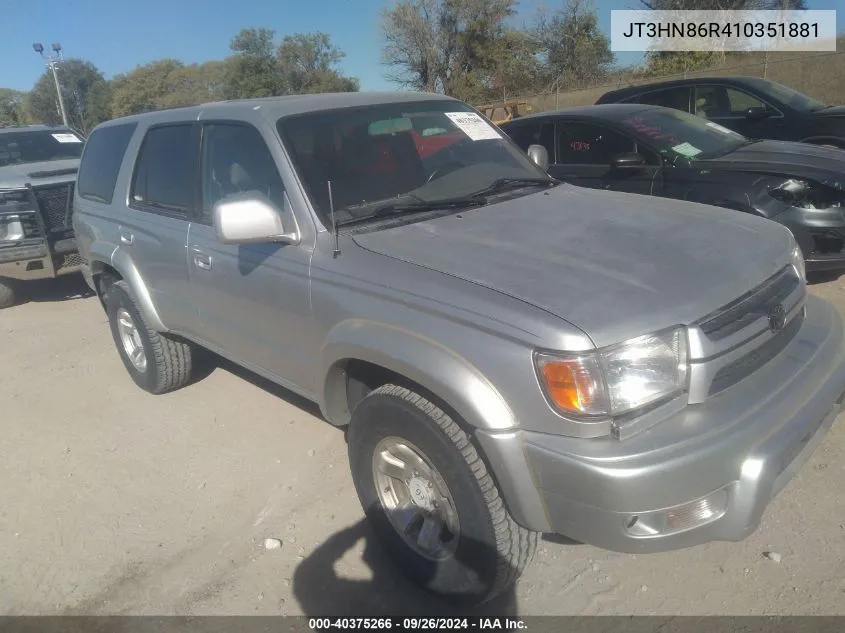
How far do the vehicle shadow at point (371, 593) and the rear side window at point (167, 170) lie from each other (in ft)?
6.78

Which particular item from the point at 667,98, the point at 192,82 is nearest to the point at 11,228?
the point at 667,98

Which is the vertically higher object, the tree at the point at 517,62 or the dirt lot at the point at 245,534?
the tree at the point at 517,62

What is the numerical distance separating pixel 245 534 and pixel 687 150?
15.8ft

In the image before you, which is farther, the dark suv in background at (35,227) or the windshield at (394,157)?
the dark suv in background at (35,227)

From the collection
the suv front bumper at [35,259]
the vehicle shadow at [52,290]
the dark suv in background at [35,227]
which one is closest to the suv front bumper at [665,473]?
the suv front bumper at [35,259]

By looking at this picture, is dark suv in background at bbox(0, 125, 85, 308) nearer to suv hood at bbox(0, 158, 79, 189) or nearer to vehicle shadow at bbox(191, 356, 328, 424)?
suv hood at bbox(0, 158, 79, 189)

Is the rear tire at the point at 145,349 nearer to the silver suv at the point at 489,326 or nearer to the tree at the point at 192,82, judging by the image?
the silver suv at the point at 489,326

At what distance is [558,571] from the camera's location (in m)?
2.78

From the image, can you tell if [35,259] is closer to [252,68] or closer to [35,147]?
[35,147]

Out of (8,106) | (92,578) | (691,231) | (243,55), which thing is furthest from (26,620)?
(8,106)

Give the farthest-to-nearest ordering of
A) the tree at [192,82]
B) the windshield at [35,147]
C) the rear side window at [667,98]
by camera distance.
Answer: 1. the tree at [192,82]
2. the rear side window at [667,98]
3. the windshield at [35,147]

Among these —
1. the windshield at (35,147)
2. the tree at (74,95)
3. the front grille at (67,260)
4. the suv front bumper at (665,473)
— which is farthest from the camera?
the tree at (74,95)

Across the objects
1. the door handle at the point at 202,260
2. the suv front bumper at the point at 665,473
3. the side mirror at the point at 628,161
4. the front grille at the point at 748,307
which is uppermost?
the side mirror at the point at 628,161

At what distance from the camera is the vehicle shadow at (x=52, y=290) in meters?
8.01
